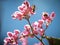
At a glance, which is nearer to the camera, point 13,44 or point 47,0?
point 13,44

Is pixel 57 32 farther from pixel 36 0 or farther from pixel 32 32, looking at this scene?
pixel 32 32

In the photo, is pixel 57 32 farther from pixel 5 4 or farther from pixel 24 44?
pixel 24 44

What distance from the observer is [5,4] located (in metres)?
1.98

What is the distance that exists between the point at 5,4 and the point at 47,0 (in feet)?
1.96

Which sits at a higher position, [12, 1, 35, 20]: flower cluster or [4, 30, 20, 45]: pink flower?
[12, 1, 35, 20]: flower cluster

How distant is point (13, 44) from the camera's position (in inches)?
28.1

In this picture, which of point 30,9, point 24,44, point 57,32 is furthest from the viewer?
point 57,32

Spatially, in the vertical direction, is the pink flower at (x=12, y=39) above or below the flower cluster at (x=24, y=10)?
below

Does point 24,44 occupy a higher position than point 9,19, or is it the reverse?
point 9,19

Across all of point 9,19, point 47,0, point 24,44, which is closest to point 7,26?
point 9,19

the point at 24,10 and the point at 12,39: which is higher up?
the point at 24,10

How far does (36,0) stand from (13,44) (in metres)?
1.27

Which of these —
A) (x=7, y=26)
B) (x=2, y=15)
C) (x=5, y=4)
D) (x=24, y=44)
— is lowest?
(x=24, y=44)

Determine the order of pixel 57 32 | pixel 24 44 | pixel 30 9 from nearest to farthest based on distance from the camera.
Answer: pixel 30 9 < pixel 24 44 < pixel 57 32
